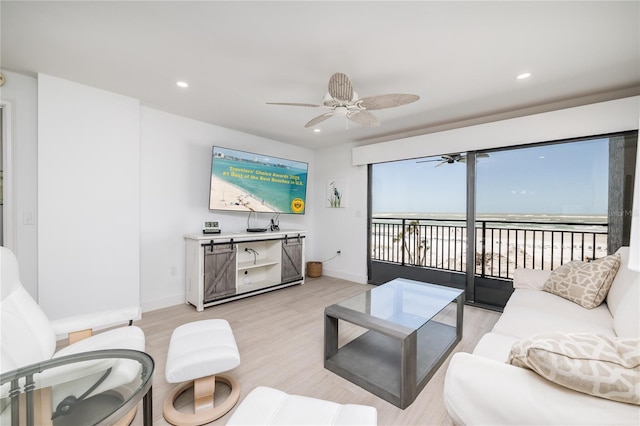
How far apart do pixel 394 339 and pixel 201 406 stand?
1414mm

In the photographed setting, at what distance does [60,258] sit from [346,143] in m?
4.03

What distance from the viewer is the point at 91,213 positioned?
2.50 metres

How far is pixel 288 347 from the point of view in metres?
2.22

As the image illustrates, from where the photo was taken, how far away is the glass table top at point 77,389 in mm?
955

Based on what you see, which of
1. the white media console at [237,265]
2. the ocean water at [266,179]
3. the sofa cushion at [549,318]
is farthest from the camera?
the ocean water at [266,179]

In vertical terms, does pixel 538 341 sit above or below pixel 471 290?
above

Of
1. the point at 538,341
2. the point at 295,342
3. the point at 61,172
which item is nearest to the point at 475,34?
the point at 538,341

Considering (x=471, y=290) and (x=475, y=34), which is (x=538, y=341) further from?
(x=471, y=290)

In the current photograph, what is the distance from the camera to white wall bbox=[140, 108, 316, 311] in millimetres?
3016

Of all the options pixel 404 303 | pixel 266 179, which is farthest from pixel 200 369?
pixel 266 179

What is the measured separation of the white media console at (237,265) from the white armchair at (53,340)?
4.51 ft

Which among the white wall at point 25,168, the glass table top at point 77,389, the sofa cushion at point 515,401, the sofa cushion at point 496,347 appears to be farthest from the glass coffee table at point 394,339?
the white wall at point 25,168

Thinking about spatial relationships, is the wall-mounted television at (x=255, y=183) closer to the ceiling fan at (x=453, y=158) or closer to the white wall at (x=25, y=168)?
the white wall at (x=25, y=168)

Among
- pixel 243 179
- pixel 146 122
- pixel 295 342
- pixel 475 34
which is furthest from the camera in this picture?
pixel 243 179
